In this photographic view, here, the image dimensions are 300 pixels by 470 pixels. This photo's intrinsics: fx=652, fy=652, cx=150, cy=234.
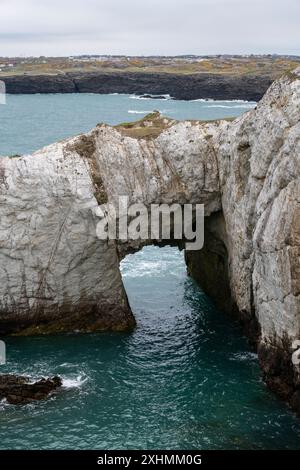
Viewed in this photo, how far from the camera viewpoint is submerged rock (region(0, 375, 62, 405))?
128ft

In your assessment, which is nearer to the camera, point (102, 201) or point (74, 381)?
point (74, 381)

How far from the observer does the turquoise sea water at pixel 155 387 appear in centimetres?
3512

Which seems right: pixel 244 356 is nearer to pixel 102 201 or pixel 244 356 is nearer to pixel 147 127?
pixel 102 201

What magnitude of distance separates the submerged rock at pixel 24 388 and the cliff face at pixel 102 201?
9265mm

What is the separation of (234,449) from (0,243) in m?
23.4

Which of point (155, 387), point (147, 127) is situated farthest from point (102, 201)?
point (155, 387)

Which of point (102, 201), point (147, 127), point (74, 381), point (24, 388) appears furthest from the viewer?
point (147, 127)

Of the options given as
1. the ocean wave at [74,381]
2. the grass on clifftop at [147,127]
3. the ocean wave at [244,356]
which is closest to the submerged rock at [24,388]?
the ocean wave at [74,381]

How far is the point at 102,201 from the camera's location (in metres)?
48.5

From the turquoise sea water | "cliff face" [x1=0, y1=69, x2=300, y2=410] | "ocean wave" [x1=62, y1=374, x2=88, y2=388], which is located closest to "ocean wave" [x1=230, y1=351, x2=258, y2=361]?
the turquoise sea water

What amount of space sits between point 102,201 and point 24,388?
15.4m

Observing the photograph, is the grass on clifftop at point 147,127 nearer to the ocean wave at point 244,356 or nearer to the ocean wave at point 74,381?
the ocean wave at point 244,356

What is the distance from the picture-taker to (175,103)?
19925 centimetres

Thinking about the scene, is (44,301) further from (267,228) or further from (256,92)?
(256,92)
